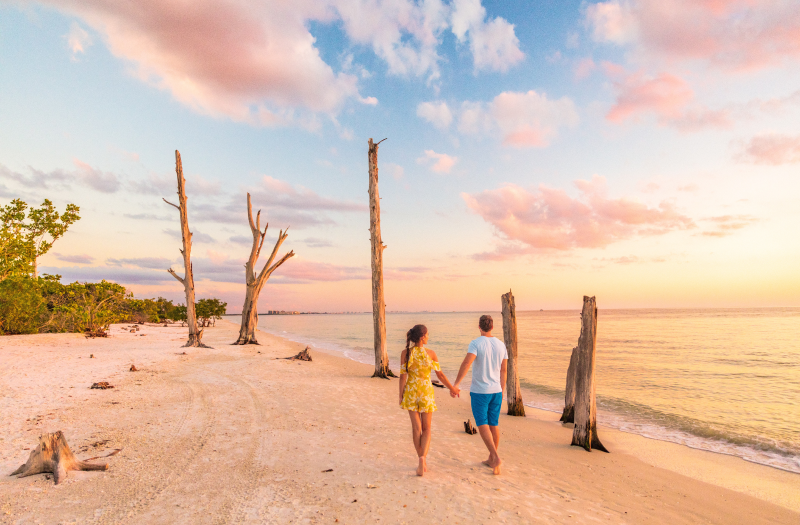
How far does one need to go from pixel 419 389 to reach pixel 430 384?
0.19 metres

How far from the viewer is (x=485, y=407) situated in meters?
5.04

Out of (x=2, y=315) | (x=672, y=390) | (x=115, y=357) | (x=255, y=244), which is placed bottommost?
(x=672, y=390)

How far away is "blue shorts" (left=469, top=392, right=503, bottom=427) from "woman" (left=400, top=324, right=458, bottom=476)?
42cm

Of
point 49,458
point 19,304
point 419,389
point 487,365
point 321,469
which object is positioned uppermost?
point 19,304

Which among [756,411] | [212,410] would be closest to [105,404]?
[212,410]

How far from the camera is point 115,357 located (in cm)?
1522

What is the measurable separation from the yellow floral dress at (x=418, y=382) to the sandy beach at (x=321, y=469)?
0.93m

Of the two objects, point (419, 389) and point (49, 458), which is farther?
point (419, 389)

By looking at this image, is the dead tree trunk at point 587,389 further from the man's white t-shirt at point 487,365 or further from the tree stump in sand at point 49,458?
the tree stump in sand at point 49,458

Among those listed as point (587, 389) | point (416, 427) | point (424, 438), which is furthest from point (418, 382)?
point (587, 389)

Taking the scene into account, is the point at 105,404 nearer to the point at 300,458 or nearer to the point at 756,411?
the point at 300,458

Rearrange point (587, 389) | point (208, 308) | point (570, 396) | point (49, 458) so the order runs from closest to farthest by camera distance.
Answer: point (49, 458) → point (587, 389) → point (570, 396) → point (208, 308)

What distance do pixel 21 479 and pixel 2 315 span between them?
22.7m

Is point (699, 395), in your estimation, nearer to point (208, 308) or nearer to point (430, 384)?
point (430, 384)
